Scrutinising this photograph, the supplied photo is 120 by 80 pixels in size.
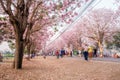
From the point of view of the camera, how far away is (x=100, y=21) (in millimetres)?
66375

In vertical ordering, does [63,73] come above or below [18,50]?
below

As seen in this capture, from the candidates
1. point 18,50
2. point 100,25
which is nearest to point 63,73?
point 18,50

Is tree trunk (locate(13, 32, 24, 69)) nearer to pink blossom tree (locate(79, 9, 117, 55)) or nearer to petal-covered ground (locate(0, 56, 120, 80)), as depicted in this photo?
petal-covered ground (locate(0, 56, 120, 80))

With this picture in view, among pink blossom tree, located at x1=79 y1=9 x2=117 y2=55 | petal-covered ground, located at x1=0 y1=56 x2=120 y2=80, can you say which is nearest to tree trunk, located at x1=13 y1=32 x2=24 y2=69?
petal-covered ground, located at x1=0 y1=56 x2=120 y2=80

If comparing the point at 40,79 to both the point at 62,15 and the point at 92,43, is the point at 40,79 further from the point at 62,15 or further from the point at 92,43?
the point at 92,43

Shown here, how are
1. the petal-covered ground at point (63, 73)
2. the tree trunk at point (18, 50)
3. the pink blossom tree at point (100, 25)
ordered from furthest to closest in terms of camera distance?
the pink blossom tree at point (100, 25)
the tree trunk at point (18, 50)
the petal-covered ground at point (63, 73)

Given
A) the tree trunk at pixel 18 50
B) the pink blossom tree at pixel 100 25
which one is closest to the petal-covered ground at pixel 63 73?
the tree trunk at pixel 18 50

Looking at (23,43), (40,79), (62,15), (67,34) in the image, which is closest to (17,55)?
(23,43)

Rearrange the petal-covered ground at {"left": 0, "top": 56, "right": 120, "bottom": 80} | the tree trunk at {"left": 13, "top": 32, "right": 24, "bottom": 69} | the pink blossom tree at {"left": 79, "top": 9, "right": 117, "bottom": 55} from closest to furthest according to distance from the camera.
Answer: the petal-covered ground at {"left": 0, "top": 56, "right": 120, "bottom": 80}
the tree trunk at {"left": 13, "top": 32, "right": 24, "bottom": 69}
the pink blossom tree at {"left": 79, "top": 9, "right": 117, "bottom": 55}

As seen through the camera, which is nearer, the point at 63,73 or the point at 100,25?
the point at 63,73

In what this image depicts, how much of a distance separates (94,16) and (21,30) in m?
49.5

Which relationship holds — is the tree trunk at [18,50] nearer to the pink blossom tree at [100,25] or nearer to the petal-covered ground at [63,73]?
the petal-covered ground at [63,73]

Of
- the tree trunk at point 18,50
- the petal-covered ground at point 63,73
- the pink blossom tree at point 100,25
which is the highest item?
the pink blossom tree at point 100,25

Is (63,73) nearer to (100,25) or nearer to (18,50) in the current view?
(18,50)
